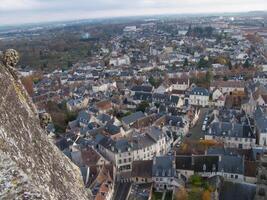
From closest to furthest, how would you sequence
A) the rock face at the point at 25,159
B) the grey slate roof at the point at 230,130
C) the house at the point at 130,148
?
the rock face at the point at 25,159 < the house at the point at 130,148 < the grey slate roof at the point at 230,130

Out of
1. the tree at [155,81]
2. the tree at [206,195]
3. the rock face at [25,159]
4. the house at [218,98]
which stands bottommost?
the house at [218,98]

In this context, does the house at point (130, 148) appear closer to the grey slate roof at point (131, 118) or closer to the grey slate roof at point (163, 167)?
the grey slate roof at point (163, 167)

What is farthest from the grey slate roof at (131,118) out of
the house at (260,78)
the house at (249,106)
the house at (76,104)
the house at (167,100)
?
the house at (260,78)

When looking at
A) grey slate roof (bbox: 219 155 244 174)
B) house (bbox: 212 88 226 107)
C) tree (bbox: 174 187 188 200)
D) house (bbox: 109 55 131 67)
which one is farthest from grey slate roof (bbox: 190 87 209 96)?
house (bbox: 109 55 131 67)

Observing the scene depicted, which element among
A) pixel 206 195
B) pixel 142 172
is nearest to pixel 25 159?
pixel 206 195

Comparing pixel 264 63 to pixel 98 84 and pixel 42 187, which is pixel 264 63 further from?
pixel 42 187

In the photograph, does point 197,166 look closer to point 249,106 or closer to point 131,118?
point 131,118

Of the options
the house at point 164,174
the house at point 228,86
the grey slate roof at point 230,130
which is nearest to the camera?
the house at point 164,174
